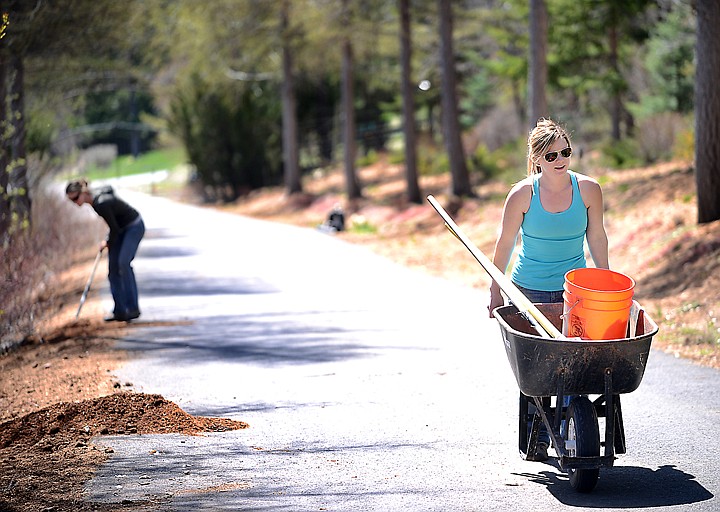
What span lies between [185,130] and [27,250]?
1616 inches

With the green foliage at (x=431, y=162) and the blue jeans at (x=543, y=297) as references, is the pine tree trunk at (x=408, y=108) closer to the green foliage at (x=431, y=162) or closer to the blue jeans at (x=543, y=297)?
the green foliage at (x=431, y=162)

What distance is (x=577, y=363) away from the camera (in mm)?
5734

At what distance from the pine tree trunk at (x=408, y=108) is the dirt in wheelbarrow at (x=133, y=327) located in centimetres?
159

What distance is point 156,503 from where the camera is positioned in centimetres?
599

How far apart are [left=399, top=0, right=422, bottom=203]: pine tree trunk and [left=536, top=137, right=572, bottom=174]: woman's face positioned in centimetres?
2755

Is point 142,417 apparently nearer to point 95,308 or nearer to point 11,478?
point 11,478

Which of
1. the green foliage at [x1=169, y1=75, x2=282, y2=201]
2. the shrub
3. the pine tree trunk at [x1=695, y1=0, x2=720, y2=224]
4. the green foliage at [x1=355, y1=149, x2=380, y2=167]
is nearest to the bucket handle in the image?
the shrub

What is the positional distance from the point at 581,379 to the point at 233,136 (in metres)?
48.7

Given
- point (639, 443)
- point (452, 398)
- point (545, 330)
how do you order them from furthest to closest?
point (452, 398) → point (639, 443) → point (545, 330)

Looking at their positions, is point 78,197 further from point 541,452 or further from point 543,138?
point 541,452

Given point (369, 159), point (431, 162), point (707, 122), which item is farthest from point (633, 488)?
point (369, 159)

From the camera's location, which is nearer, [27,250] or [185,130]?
[27,250]

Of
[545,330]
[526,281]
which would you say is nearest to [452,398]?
[526,281]

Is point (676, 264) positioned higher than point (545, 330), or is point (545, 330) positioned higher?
point (545, 330)
